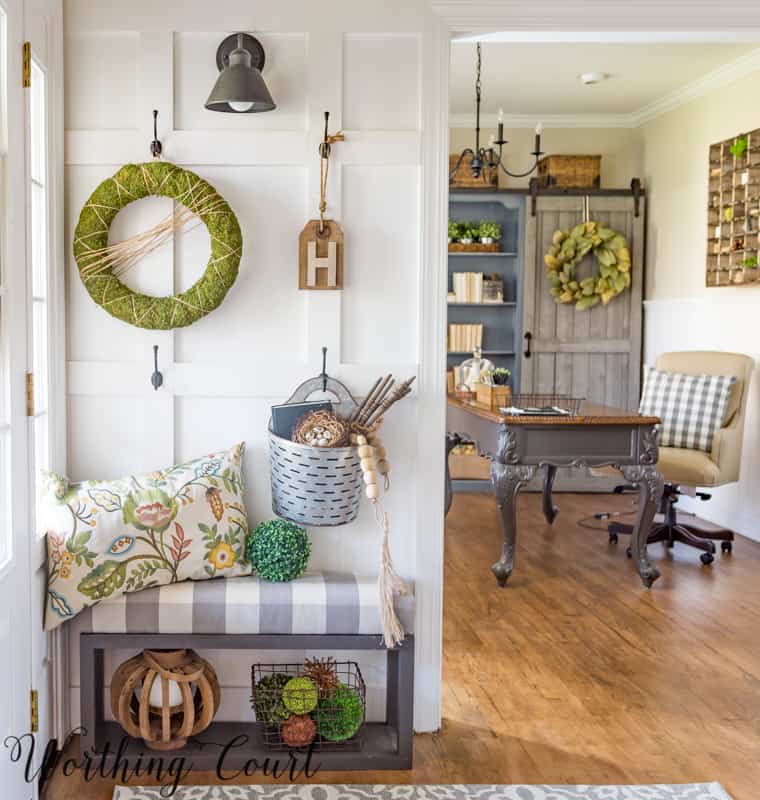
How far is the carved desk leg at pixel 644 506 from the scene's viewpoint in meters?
4.43

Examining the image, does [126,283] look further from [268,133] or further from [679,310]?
[679,310]

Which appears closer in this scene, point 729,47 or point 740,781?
point 740,781

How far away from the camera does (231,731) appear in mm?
2828

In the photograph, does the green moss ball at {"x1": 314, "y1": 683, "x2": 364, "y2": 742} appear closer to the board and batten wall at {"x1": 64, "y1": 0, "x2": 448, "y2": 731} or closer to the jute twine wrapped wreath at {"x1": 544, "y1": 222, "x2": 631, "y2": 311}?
the board and batten wall at {"x1": 64, "y1": 0, "x2": 448, "y2": 731}

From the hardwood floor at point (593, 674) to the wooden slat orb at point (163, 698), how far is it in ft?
0.48

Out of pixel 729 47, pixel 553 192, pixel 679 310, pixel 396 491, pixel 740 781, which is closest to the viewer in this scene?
pixel 740 781

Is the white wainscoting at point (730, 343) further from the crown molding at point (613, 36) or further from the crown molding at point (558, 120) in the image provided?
the crown molding at point (613, 36)

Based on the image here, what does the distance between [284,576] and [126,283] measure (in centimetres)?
94

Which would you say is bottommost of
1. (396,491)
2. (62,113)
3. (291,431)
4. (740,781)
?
(740,781)

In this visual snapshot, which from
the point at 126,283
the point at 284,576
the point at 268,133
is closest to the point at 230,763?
the point at 284,576

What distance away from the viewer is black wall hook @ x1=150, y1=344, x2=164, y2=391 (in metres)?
2.81

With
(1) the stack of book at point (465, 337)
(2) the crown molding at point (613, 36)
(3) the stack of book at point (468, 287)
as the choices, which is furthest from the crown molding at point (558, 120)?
(2) the crown molding at point (613, 36)

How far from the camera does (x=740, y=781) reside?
2.68 m

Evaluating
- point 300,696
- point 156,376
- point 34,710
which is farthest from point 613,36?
point 34,710
